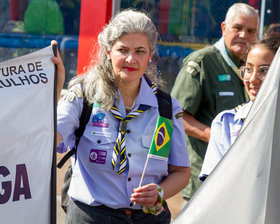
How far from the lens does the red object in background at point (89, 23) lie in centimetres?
514

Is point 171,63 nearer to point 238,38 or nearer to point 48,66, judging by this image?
point 238,38

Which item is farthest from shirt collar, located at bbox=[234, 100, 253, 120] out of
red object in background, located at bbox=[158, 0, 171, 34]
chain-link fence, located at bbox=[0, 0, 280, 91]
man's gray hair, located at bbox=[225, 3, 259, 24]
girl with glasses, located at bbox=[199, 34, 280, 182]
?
red object in background, located at bbox=[158, 0, 171, 34]

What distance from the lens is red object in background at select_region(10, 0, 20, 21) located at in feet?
18.9

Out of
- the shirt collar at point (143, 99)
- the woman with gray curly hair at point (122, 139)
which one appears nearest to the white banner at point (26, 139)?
the woman with gray curly hair at point (122, 139)

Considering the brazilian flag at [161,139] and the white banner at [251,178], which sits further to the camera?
the brazilian flag at [161,139]

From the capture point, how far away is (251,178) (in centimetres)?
164

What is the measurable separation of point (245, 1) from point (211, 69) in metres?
1.32

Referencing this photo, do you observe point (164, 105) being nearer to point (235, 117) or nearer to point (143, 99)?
point (143, 99)

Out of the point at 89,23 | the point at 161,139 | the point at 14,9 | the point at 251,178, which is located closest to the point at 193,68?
the point at 161,139

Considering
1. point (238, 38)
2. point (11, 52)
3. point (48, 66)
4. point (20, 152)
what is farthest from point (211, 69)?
point (11, 52)

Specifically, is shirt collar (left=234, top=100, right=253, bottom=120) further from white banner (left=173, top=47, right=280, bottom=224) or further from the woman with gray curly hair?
white banner (left=173, top=47, right=280, bottom=224)

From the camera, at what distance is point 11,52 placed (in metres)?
5.81

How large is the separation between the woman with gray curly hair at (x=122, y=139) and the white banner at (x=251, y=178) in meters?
0.82

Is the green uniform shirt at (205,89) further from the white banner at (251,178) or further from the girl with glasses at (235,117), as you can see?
the white banner at (251,178)
